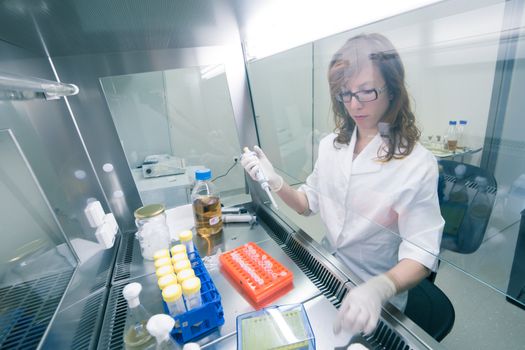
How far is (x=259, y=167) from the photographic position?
1.02m

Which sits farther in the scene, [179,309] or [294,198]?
[294,198]

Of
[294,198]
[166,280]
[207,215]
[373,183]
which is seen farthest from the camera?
[294,198]

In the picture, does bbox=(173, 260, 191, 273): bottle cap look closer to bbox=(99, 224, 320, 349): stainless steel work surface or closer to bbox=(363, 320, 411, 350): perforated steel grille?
bbox=(99, 224, 320, 349): stainless steel work surface

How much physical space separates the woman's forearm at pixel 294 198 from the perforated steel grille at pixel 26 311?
2.68 ft

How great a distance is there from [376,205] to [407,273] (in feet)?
0.76

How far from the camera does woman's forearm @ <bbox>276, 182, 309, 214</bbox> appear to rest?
44.4 inches

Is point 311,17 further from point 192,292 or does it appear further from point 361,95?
point 192,292

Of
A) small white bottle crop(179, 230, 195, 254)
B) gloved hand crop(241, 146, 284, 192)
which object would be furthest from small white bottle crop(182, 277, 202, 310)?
gloved hand crop(241, 146, 284, 192)

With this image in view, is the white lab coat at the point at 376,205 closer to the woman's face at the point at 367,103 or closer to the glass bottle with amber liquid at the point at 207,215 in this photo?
the woman's face at the point at 367,103

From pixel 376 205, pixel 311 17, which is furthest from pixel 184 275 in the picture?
pixel 311 17

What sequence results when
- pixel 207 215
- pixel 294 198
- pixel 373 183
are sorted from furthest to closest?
pixel 294 198
pixel 207 215
pixel 373 183

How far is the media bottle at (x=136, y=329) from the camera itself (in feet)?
1.77

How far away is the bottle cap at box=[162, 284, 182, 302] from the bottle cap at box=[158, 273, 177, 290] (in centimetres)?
2

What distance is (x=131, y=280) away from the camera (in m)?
0.78
